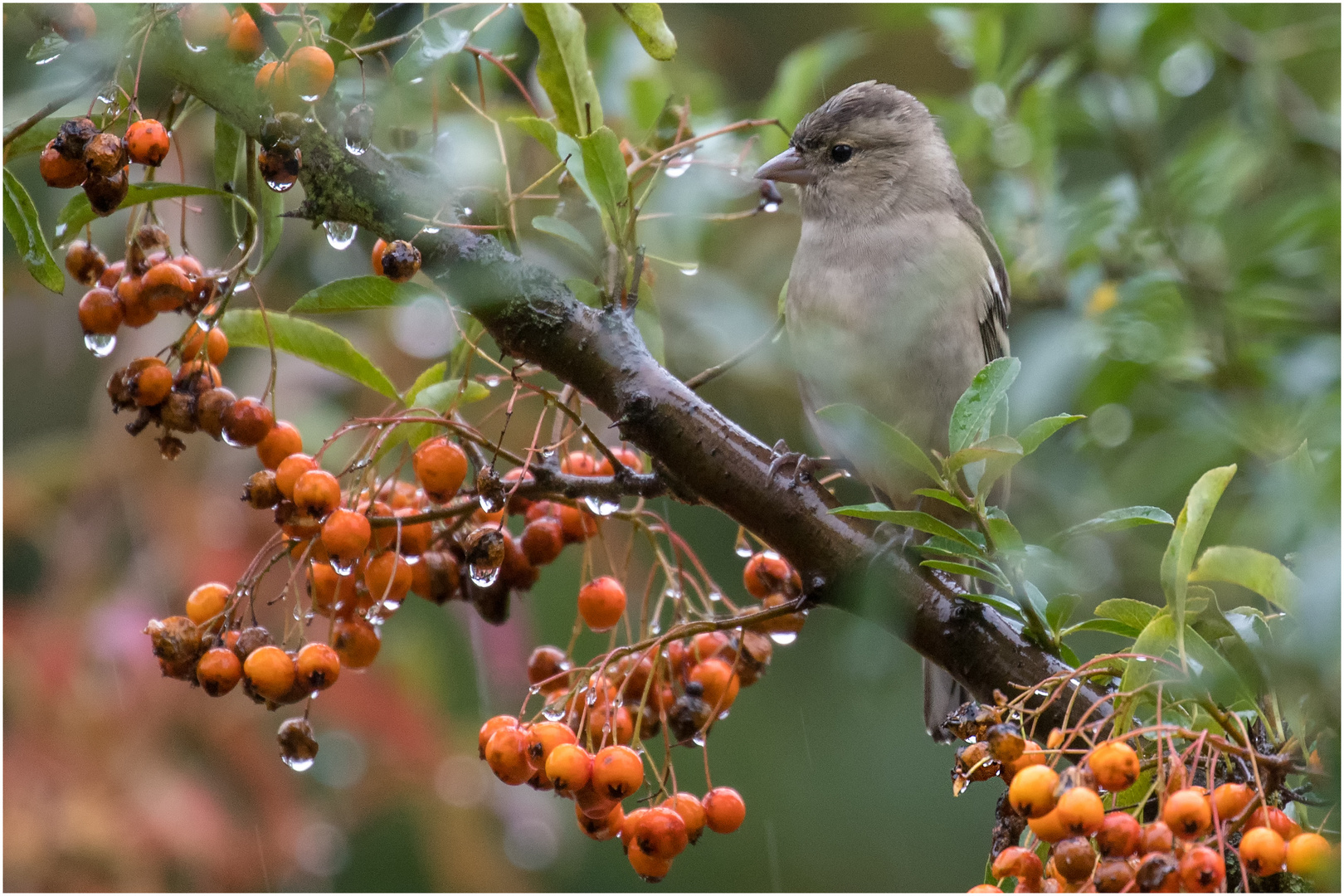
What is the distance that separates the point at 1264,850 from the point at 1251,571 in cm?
31

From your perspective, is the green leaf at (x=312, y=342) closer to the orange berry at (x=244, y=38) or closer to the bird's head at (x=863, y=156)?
the orange berry at (x=244, y=38)

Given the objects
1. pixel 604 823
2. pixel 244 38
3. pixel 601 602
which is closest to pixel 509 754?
pixel 604 823

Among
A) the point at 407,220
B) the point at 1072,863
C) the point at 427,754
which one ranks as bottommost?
the point at 1072,863

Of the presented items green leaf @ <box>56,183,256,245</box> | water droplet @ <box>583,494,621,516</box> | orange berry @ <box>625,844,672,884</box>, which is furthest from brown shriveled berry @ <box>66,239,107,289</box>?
orange berry @ <box>625,844,672,884</box>

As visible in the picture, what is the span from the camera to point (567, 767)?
5.42 feet

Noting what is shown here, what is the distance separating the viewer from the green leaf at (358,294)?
6.26 ft

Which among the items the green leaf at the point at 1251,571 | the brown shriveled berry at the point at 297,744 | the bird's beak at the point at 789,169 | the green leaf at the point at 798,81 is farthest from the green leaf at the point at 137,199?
the bird's beak at the point at 789,169

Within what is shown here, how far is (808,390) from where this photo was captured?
3387 mm

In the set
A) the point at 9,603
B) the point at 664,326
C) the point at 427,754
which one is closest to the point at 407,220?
the point at 664,326

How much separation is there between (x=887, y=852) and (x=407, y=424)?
4670 mm

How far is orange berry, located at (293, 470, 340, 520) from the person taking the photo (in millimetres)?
1798

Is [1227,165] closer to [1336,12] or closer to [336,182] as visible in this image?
[1336,12]

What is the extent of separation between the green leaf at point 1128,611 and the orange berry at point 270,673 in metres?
1.13

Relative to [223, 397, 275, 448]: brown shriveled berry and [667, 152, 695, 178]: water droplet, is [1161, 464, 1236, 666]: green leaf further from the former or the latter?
[223, 397, 275, 448]: brown shriveled berry
